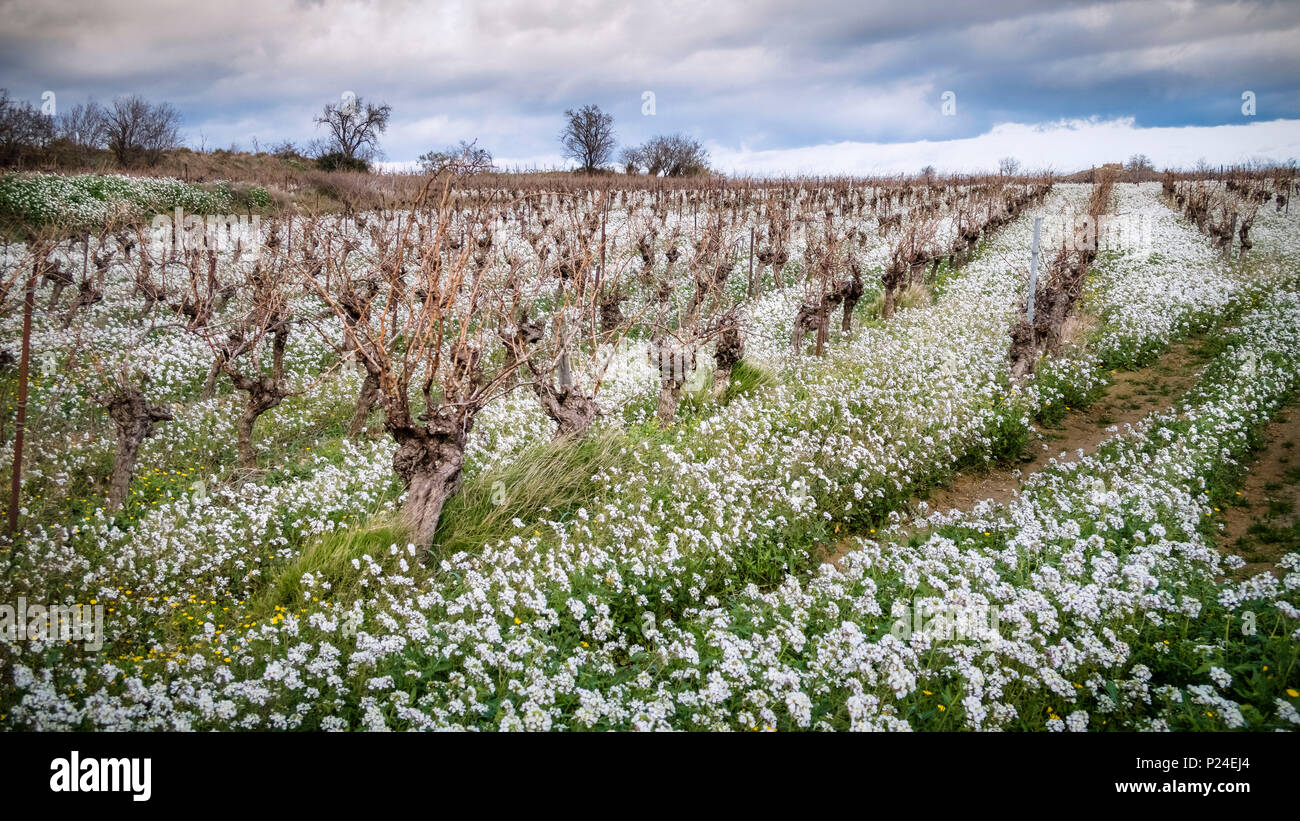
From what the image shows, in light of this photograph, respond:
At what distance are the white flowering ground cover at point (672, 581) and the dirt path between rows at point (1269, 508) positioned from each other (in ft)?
1.20

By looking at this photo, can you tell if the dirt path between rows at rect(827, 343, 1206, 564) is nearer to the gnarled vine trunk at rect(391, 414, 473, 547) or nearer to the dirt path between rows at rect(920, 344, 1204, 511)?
the dirt path between rows at rect(920, 344, 1204, 511)

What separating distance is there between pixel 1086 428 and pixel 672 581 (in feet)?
29.7

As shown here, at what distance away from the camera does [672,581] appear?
22.2 feet

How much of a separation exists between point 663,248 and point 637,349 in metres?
11.9

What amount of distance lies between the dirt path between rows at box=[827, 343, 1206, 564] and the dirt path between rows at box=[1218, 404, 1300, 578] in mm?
1570

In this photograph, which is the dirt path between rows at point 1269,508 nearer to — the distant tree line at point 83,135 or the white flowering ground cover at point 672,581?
the white flowering ground cover at point 672,581

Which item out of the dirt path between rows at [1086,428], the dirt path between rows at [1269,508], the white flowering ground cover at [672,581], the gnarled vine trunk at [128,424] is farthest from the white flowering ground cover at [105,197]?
the dirt path between rows at [1269,508]

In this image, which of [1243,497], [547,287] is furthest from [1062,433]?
[547,287]

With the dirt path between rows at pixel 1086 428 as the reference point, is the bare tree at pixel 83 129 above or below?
above

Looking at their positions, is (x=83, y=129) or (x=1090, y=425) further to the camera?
(x=83, y=129)

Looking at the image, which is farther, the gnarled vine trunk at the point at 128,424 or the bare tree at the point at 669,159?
the bare tree at the point at 669,159

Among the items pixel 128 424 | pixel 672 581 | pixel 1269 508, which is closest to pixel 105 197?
pixel 128 424

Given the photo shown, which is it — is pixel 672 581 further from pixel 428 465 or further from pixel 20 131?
pixel 20 131

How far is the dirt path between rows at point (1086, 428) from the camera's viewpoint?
376 inches
